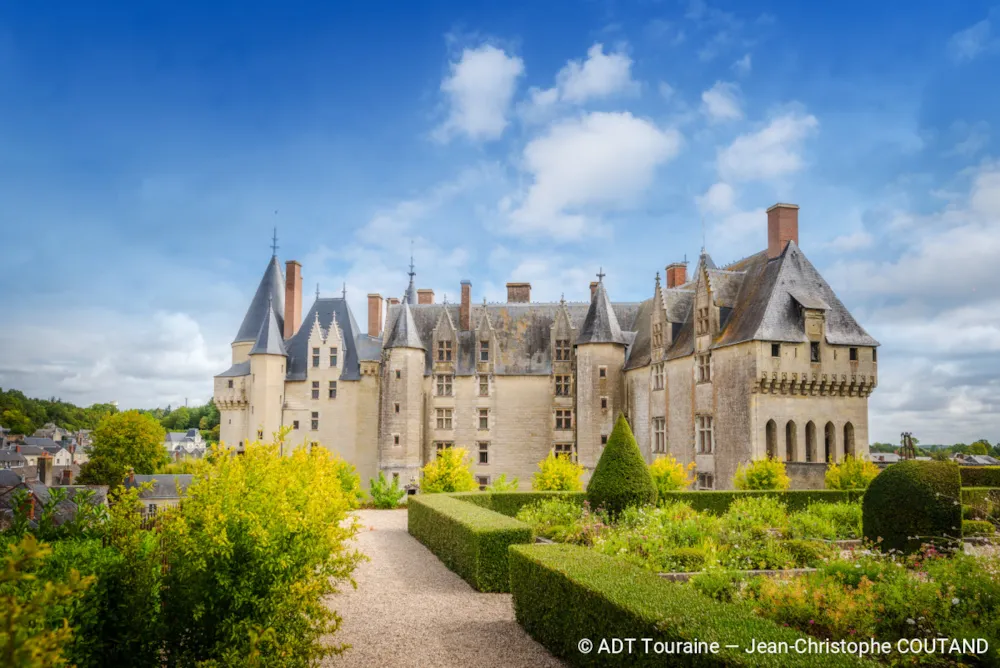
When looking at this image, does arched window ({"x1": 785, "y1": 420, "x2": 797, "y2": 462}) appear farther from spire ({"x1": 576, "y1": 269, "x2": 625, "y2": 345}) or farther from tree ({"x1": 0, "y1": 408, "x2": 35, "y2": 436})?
tree ({"x1": 0, "y1": 408, "x2": 35, "y2": 436})

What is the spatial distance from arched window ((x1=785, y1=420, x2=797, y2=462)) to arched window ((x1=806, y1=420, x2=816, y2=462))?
655 millimetres

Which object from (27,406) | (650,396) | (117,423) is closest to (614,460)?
(650,396)

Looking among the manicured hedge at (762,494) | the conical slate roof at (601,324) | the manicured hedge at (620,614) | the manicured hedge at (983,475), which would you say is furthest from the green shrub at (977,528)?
the conical slate roof at (601,324)

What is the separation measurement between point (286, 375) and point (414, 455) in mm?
7300

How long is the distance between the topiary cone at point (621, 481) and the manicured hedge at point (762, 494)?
13.0 feet

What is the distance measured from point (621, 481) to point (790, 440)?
10822 millimetres

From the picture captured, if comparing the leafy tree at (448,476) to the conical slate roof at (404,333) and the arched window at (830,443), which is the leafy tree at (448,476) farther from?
the arched window at (830,443)

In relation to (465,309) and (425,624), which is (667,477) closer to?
(425,624)

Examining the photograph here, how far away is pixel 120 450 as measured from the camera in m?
38.3

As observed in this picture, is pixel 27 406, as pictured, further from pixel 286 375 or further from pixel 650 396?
pixel 650 396

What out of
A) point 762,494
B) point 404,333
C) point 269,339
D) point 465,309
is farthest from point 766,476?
point 269,339

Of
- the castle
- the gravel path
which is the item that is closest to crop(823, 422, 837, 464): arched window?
the castle

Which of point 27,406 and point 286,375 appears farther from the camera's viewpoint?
point 27,406

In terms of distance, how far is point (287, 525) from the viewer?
6.32 m
